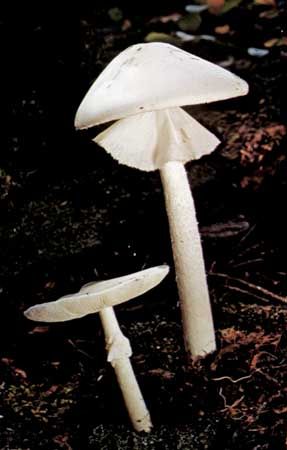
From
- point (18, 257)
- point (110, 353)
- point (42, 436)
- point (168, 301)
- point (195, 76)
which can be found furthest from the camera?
point (18, 257)

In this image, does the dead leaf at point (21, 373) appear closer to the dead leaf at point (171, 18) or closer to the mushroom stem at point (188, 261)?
the mushroom stem at point (188, 261)

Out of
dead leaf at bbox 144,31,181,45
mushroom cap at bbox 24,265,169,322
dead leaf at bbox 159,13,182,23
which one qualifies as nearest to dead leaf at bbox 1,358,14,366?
mushroom cap at bbox 24,265,169,322

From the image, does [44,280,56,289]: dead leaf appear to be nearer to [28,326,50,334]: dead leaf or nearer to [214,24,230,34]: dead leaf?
[28,326,50,334]: dead leaf

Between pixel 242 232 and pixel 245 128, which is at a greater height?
pixel 245 128

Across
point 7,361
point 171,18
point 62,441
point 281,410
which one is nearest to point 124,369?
point 62,441

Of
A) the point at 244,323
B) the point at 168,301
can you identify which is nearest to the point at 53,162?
the point at 168,301

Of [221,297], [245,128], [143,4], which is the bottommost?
[221,297]

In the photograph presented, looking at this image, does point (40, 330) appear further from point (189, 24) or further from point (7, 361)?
point (189, 24)

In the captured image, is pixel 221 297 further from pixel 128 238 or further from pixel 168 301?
pixel 128 238
